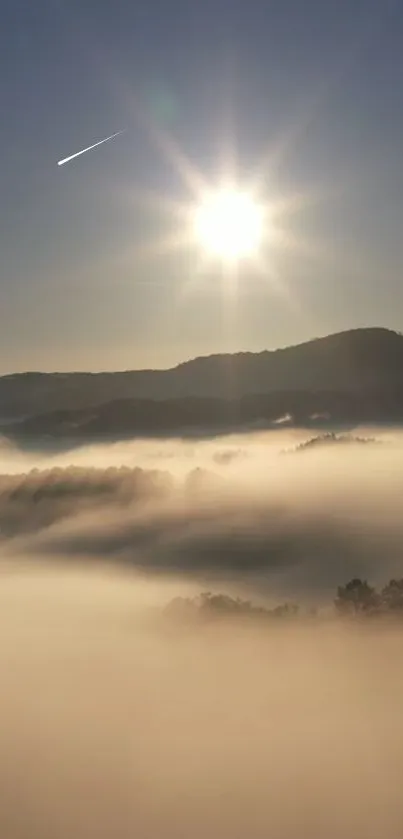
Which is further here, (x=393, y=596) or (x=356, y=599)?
(x=356, y=599)

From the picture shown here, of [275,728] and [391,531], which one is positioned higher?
[391,531]

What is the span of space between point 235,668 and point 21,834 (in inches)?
597

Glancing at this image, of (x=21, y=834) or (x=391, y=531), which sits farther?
(x=391, y=531)

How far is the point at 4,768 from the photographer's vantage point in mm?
21344

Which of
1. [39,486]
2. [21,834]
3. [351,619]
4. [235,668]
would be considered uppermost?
[39,486]

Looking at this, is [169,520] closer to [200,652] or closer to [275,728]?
[200,652]

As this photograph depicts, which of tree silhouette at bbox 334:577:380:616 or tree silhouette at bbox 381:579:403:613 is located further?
tree silhouette at bbox 334:577:380:616

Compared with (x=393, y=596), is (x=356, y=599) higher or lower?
higher

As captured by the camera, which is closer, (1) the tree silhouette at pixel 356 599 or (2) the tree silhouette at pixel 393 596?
(2) the tree silhouette at pixel 393 596

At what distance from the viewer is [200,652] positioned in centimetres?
3653

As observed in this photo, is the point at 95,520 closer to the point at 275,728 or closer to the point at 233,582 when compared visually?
the point at 233,582

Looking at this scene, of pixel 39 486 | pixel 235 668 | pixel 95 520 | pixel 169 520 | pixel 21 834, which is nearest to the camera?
pixel 21 834

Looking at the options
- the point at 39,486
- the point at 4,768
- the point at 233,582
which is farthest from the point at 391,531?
the point at 39,486

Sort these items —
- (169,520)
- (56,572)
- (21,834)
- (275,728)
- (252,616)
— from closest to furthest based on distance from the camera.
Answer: (21,834) < (275,728) < (252,616) < (56,572) < (169,520)
